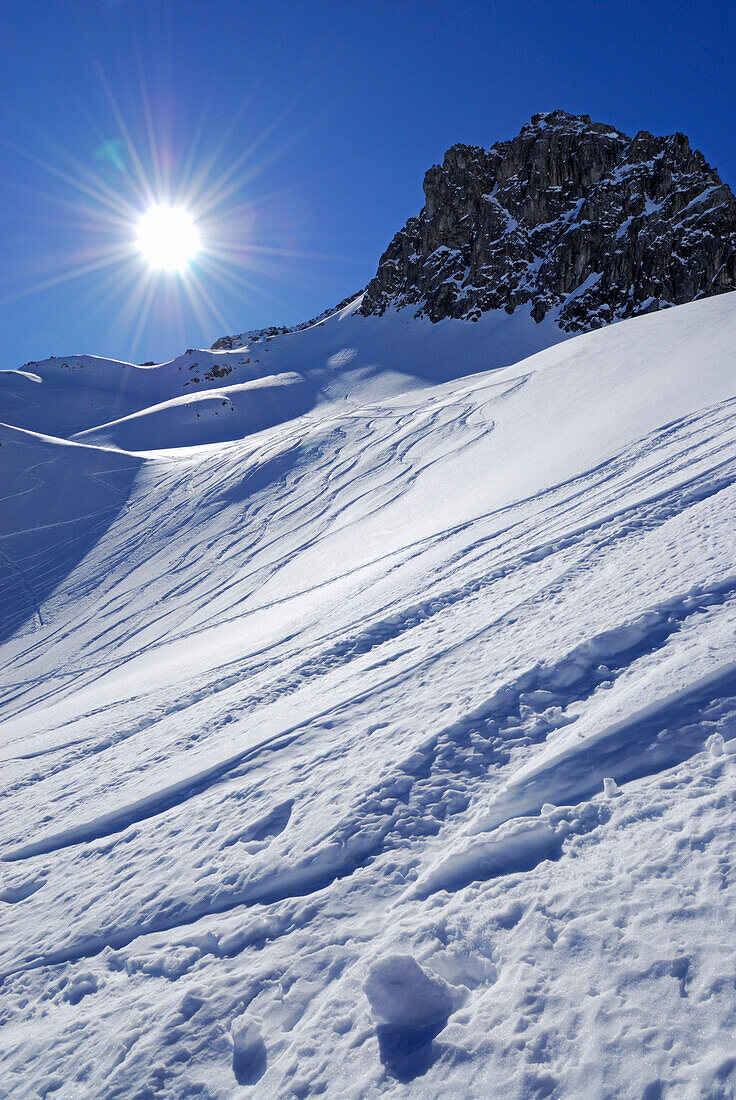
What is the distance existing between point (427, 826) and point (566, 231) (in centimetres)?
5407

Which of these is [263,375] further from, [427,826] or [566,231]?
[427,826]

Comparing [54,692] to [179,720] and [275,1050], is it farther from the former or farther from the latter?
[275,1050]

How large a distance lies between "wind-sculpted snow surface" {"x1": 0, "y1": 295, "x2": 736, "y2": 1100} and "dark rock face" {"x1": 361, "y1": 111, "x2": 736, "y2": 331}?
4092 centimetres

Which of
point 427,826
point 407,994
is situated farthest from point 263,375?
point 407,994

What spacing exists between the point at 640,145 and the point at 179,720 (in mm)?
58281

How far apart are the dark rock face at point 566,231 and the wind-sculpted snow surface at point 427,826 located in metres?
40.9

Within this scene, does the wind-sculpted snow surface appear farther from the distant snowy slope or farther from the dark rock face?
the dark rock face

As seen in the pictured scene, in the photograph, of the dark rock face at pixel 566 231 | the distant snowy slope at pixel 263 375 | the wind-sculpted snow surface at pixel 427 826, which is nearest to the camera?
the wind-sculpted snow surface at pixel 427 826

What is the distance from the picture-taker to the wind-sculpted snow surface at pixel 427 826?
1.42m

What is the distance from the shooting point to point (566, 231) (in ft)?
148

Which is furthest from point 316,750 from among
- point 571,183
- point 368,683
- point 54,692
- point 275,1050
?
point 571,183

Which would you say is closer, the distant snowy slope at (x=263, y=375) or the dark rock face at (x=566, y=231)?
the distant snowy slope at (x=263, y=375)

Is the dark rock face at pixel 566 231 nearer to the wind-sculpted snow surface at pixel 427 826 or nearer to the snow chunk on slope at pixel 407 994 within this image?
the wind-sculpted snow surface at pixel 427 826

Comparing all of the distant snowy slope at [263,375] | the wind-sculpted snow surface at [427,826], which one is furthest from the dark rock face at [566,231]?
the wind-sculpted snow surface at [427,826]
